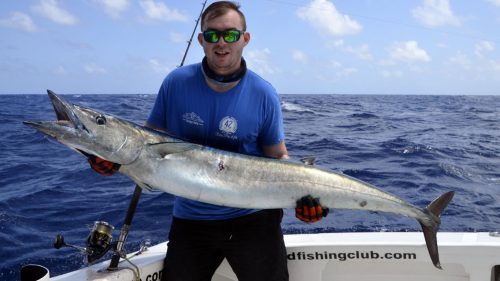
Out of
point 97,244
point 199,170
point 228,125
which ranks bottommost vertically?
point 97,244

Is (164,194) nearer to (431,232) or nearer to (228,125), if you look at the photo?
(228,125)

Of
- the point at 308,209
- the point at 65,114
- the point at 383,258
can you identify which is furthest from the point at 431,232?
the point at 65,114

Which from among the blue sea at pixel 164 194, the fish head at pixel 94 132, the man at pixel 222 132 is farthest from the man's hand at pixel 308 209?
the blue sea at pixel 164 194

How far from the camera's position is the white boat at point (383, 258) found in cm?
353

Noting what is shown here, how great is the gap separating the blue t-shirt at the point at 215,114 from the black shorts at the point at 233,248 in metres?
0.07

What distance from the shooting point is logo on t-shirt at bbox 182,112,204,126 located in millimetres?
3057

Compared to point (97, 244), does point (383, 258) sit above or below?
below

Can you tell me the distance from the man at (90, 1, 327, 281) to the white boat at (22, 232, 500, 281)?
42 cm

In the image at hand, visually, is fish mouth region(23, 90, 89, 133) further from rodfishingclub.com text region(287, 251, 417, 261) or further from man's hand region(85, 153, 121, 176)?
rodfishingclub.com text region(287, 251, 417, 261)

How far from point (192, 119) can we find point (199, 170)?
455 mm

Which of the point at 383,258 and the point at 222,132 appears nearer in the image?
the point at 222,132

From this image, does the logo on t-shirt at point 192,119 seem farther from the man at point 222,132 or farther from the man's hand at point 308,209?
the man's hand at point 308,209

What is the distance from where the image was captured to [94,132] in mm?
2590

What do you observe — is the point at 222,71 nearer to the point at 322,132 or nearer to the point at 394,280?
the point at 394,280
